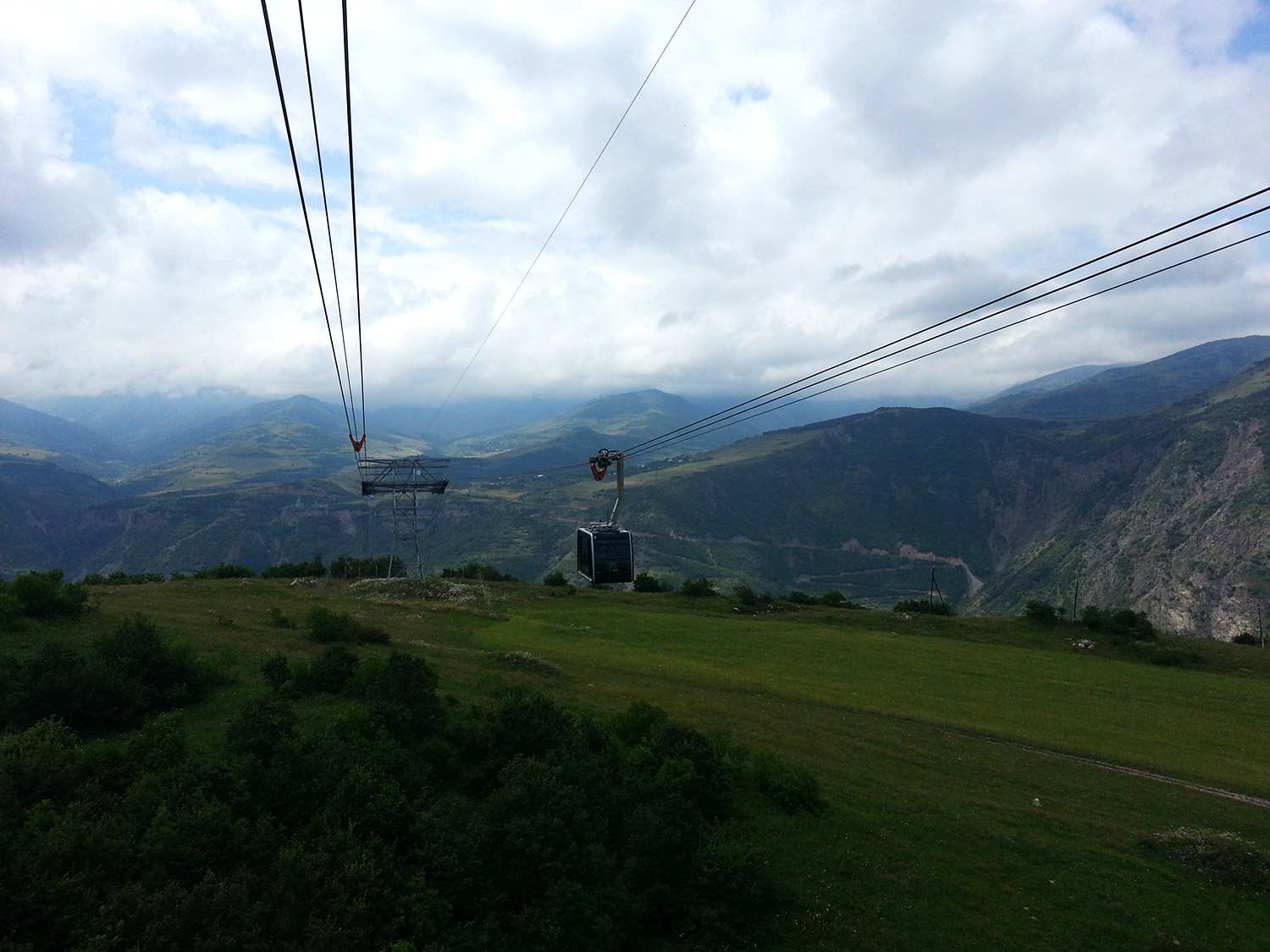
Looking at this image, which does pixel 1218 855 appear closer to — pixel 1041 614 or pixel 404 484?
pixel 1041 614

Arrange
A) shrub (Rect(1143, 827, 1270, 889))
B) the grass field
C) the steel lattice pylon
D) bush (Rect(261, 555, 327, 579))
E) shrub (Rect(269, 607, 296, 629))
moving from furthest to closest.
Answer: bush (Rect(261, 555, 327, 579)), the steel lattice pylon, shrub (Rect(269, 607, 296, 629)), shrub (Rect(1143, 827, 1270, 889)), the grass field

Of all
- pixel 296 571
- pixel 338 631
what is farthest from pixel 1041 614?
pixel 296 571

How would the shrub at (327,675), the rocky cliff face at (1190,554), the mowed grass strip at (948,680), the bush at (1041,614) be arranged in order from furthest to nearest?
the rocky cliff face at (1190,554), the bush at (1041,614), the mowed grass strip at (948,680), the shrub at (327,675)

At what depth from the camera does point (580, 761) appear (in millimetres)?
16938

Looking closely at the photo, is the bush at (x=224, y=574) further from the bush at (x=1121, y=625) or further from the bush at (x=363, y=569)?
the bush at (x=1121, y=625)

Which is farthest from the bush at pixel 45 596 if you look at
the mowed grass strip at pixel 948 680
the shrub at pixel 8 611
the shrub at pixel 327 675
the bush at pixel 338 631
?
the mowed grass strip at pixel 948 680

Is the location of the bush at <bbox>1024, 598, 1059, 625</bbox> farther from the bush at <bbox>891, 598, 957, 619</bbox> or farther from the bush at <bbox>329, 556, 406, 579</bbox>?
the bush at <bbox>329, 556, 406, 579</bbox>

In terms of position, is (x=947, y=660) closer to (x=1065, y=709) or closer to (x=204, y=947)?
(x=1065, y=709)

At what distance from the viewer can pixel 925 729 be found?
30.9 meters

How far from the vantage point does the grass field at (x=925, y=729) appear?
16.5m

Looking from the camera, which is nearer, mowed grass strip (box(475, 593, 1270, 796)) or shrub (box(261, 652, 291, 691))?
shrub (box(261, 652, 291, 691))

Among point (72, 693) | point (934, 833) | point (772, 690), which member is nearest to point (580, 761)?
point (934, 833)

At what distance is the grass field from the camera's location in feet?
54.2

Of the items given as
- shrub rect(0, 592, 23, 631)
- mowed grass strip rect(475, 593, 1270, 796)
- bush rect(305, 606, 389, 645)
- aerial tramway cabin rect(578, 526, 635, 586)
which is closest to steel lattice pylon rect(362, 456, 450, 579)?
mowed grass strip rect(475, 593, 1270, 796)
